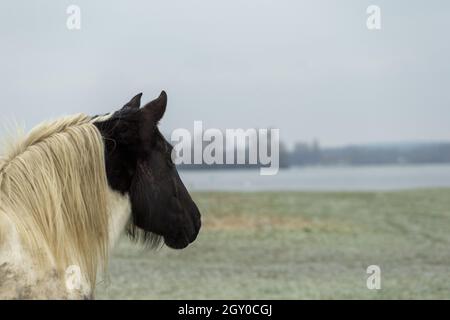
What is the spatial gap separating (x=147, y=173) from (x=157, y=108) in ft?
1.16

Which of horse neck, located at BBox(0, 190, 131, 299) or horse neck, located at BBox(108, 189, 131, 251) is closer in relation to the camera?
horse neck, located at BBox(0, 190, 131, 299)

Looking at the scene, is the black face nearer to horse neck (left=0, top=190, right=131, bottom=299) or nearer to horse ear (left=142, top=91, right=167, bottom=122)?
horse ear (left=142, top=91, right=167, bottom=122)

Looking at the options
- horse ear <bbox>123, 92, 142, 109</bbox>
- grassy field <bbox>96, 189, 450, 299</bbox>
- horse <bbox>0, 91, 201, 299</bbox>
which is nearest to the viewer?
horse <bbox>0, 91, 201, 299</bbox>

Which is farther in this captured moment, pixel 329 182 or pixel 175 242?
pixel 329 182

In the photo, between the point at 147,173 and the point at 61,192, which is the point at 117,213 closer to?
the point at 147,173

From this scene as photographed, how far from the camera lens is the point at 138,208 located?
12.0 ft

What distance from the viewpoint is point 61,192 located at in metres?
3.30

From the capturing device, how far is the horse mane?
10.4 feet

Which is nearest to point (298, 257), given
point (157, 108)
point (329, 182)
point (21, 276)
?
point (157, 108)

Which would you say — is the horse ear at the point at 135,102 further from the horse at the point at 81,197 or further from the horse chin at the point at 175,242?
the horse chin at the point at 175,242

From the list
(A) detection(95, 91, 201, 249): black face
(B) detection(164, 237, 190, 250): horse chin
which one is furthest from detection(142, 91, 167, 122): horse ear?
(B) detection(164, 237, 190, 250): horse chin

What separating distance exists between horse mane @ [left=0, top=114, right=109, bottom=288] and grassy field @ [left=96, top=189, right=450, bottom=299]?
1.69 ft
